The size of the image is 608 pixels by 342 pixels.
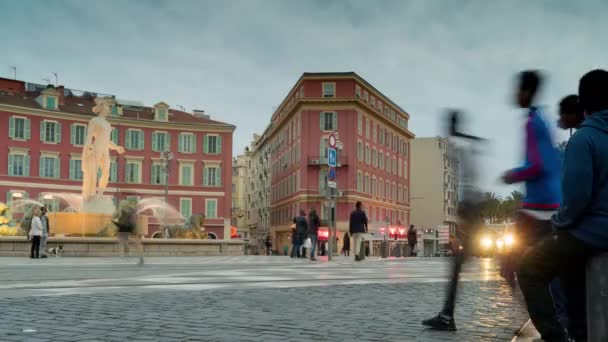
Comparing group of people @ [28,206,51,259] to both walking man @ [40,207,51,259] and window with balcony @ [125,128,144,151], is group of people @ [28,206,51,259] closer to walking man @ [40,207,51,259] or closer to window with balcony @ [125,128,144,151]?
walking man @ [40,207,51,259]

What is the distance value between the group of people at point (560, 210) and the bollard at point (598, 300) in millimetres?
134

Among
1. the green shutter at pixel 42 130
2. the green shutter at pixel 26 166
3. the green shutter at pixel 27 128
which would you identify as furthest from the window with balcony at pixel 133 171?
the green shutter at pixel 27 128

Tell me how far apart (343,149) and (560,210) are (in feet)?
205

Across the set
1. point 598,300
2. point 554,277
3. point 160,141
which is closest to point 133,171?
point 160,141

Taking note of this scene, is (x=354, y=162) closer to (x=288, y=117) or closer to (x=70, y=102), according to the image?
(x=288, y=117)

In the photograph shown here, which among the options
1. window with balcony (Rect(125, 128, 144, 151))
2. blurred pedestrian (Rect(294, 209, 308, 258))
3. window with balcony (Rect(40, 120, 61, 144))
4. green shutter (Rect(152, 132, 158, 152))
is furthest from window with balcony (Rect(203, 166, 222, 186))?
blurred pedestrian (Rect(294, 209, 308, 258))

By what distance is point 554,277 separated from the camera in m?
3.91

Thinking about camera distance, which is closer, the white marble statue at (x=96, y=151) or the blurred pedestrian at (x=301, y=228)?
the blurred pedestrian at (x=301, y=228)

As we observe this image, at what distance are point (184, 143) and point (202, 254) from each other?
4389 centimetres

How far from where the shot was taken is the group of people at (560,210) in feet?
9.81

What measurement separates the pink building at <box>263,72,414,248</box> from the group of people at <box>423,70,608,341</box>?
57.6 m

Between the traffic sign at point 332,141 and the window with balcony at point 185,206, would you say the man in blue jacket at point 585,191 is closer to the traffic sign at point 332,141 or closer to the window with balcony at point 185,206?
the traffic sign at point 332,141

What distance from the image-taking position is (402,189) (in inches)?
3241

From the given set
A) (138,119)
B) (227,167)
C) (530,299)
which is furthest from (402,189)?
(530,299)
